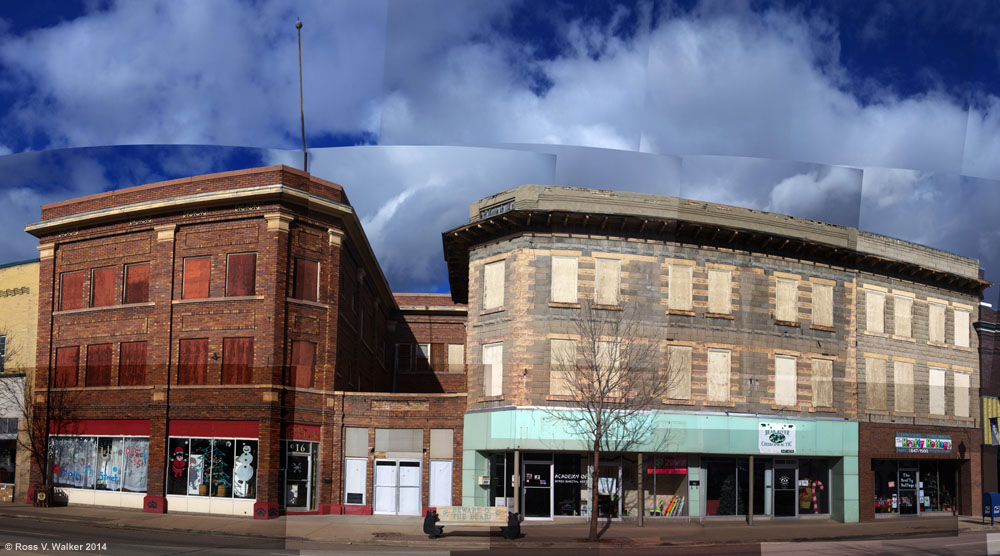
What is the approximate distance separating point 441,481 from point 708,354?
39.7 ft

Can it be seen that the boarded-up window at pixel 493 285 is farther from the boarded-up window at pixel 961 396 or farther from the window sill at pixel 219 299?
the boarded-up window at pixel 961 396

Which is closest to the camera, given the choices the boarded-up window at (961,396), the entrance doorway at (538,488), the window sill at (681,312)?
the boarded-up window at (961,396)

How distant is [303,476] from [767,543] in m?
17.9

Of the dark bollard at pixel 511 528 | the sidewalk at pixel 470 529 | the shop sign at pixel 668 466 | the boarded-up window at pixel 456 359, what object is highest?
the boarded-up window at pixel 456 359

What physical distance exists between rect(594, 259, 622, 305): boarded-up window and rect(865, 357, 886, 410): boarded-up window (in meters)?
11.0

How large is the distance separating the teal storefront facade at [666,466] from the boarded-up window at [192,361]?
10.8 m

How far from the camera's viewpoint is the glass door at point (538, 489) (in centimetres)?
3338

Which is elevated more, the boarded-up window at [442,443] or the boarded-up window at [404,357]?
the boarded-up window at [404,357]

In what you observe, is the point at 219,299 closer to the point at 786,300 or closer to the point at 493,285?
the point at 493,285

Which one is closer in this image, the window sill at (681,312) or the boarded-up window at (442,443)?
the window sill at (681,312)

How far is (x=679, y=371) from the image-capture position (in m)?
34.5

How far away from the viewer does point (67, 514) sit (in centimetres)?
3112

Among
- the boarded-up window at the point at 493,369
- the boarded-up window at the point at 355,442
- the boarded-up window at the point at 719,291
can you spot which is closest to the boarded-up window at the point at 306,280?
the boarded-up window at the point at 355,442

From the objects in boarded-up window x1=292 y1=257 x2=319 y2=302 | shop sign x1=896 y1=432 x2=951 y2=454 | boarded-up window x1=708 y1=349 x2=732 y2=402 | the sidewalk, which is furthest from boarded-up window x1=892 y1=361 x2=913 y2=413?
boarded-up window x1=292 y1=257 x2=319 y2=302
